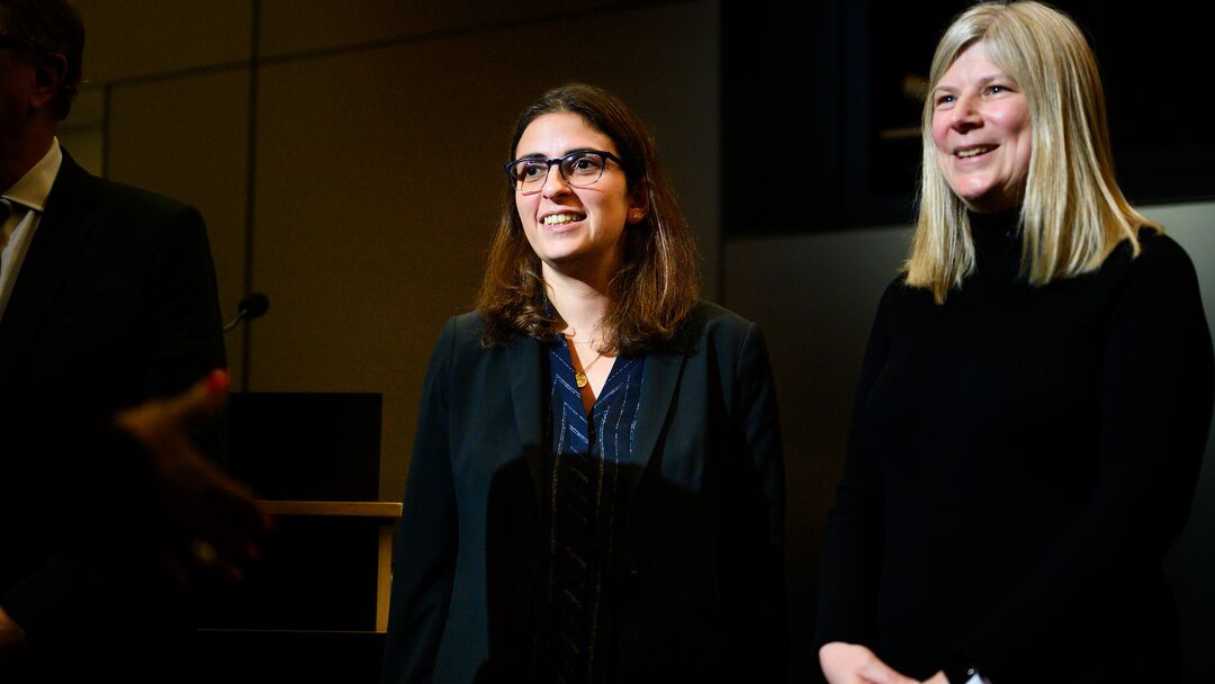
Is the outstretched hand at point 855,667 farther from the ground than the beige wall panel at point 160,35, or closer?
closer

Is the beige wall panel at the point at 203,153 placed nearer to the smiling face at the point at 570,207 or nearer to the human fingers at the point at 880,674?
the smiling face at the point at 570,207

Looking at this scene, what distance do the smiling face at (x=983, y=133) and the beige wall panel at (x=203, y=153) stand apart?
3.37 meters

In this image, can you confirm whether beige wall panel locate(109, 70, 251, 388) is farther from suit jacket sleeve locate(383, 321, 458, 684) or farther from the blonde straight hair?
the blonde straight hair

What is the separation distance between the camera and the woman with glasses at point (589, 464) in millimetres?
1818

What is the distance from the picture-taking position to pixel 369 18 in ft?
14.2

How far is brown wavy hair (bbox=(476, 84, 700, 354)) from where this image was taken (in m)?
2.03

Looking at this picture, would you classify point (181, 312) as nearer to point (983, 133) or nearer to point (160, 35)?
point (983, 133)

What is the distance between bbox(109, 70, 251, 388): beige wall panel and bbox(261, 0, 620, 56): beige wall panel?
23 centimetres

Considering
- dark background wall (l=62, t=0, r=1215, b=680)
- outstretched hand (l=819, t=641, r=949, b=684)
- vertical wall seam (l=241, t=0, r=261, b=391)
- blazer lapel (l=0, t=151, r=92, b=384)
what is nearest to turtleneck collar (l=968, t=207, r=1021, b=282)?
outstretched hand (l=819, t=641, r=949, b=684)

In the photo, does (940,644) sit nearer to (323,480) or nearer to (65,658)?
(65,658)

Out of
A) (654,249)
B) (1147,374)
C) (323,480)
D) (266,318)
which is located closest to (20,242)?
(654,249)

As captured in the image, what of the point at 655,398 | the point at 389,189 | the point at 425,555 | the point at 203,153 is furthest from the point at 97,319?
the point at 203,153

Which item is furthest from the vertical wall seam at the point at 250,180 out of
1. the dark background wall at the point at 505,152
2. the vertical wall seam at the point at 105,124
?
the vertical wall seam at the point at 105,124

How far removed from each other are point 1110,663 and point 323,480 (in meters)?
1.89
